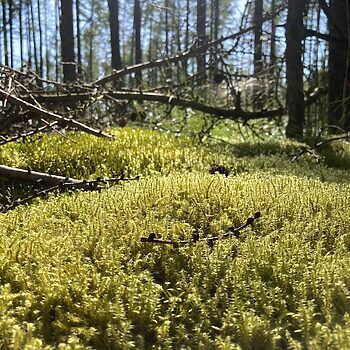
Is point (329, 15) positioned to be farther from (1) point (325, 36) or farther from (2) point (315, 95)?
(2) point (315, 95)

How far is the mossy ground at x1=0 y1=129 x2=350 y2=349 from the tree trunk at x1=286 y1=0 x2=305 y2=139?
3516 millimetres

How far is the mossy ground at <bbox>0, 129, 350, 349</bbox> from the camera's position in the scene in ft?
4.79

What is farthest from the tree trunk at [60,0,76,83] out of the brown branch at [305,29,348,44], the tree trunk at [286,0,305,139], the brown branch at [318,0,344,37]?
the brown branch at [318,0,344,37]

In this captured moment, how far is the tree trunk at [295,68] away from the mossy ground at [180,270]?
11.5 ft

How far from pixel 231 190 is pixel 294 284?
3.04 feet

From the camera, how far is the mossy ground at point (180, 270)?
1.46 meters

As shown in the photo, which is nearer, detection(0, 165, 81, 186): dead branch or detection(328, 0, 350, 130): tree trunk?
detection(0, 165, 81, 186): dead branch

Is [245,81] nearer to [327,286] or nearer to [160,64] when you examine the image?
[160,64]

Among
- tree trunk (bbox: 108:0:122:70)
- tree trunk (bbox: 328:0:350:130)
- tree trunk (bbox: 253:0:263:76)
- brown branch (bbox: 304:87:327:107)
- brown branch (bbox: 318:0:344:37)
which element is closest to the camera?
brown branch (bbox: 318:0:344:37)

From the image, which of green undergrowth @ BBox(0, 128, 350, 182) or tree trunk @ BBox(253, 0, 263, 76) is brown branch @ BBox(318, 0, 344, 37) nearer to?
tree trunk @ BBox(253, 0, 263, 76)

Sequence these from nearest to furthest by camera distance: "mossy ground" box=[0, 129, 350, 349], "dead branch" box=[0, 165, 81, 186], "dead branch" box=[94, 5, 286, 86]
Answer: "mossy ground" box=[0, 129, 350, 349] < "dead branch" box=[0, 165, 81, 186] < "dead branch" box=[94, 5, 286, 86]

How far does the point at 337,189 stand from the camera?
2.71 metres

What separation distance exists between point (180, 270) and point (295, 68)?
488 centimetres

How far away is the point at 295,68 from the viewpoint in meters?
6.05
